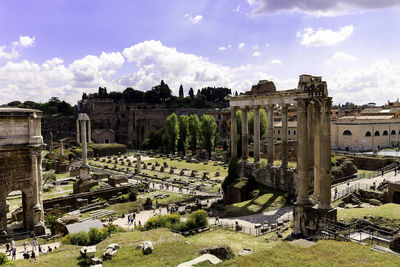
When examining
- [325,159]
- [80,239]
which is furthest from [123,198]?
[325,159]

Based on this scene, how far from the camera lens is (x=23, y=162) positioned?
20.1 m

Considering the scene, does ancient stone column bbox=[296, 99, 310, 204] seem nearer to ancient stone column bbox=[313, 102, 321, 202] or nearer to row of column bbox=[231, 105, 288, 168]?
ancient stone column bbox=[313, 102, 321, 202]

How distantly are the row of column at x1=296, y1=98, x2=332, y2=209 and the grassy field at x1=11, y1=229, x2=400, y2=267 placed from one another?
2998 millimetres

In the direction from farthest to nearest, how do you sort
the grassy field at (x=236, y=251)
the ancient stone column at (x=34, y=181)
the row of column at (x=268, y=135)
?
the row of column at (x=268, y=135)
the ancient stone column at (x=34, y=181)
the grassy field at (x=236, y=251)

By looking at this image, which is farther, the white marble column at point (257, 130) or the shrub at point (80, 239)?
the white marble column at point (257, 130)

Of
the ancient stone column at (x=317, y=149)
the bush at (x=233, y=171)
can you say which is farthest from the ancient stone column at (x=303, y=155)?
the bush at (x=233, y=171)

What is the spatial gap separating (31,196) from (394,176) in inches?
1216

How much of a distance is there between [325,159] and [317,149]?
4.44ft

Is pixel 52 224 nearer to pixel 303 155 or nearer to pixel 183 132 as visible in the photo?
pixel 303 155

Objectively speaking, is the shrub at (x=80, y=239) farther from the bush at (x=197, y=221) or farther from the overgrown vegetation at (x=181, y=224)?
the bush at (x=197, y=221)

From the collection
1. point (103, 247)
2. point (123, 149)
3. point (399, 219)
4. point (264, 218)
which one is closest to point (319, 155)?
point (399, 219)

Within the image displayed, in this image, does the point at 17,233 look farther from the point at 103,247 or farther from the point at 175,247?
the point at 175,247

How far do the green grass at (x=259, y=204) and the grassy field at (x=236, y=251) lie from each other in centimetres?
398

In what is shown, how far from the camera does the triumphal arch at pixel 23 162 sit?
1948 cm
